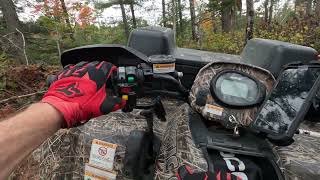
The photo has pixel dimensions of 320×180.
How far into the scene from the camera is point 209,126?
1.97 metres

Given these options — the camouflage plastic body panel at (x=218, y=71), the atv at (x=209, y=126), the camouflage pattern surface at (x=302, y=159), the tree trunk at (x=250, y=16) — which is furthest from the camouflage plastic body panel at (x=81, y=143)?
the tree trunk at (x=250, y=16)

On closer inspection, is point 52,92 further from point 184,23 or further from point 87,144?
point 184,23

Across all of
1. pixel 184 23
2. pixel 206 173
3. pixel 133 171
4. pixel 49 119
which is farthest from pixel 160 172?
pixel 184 23

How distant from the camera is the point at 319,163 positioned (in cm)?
176

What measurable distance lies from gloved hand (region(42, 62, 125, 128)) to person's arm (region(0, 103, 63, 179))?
50mm

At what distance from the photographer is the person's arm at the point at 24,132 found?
1229mm

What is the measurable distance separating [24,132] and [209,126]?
3.57 feet

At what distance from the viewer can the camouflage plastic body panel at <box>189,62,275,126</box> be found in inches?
71.7

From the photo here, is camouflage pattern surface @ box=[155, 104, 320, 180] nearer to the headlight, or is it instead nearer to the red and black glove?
the red and black glove

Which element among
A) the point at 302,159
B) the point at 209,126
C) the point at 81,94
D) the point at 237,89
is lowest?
the point at 302,159

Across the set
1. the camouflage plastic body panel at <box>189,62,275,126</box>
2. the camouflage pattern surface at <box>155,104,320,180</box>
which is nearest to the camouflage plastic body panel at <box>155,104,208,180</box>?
the camouflage pattern surface at <box>155,104,320,180</box>

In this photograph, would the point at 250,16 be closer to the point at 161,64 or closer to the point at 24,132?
the point at 161,64

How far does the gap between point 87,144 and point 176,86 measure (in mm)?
722

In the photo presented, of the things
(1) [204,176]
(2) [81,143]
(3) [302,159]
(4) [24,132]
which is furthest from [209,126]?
(4) [24,132]
